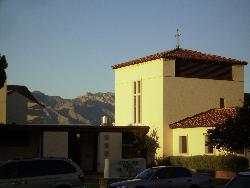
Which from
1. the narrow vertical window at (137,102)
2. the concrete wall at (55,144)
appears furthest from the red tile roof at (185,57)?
the concrete wall at (55,144)

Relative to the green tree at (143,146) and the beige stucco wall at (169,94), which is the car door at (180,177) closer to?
the green tree at (143,146)

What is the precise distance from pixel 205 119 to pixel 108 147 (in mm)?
7748

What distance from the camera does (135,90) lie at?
4819 centimetres

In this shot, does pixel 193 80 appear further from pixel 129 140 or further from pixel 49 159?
pixel 49 159

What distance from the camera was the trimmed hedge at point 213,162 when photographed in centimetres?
3741

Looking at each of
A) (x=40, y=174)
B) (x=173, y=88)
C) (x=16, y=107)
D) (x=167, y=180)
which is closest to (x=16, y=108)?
(x=16, y=107)

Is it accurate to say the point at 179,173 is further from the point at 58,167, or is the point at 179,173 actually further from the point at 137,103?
the point at 137,103

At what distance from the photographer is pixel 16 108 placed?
6938 cm

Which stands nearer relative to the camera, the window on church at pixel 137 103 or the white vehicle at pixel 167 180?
the white vehicle at pixel 167 180

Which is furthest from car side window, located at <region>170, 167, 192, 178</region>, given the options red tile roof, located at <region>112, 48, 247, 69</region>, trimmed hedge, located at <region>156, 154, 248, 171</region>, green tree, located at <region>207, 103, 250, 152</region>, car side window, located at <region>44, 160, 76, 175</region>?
red tile roof, located at <region>112, 48, 247, 69</region>

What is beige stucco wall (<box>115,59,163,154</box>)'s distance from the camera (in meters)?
44.8

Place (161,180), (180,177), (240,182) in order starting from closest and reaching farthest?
(240,182), (161,180), (180,177)

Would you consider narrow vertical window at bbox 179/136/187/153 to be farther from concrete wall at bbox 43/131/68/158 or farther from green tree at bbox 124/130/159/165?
concrete wall at bbox 43/131/68/158

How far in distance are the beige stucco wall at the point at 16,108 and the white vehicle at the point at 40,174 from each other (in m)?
49.0
